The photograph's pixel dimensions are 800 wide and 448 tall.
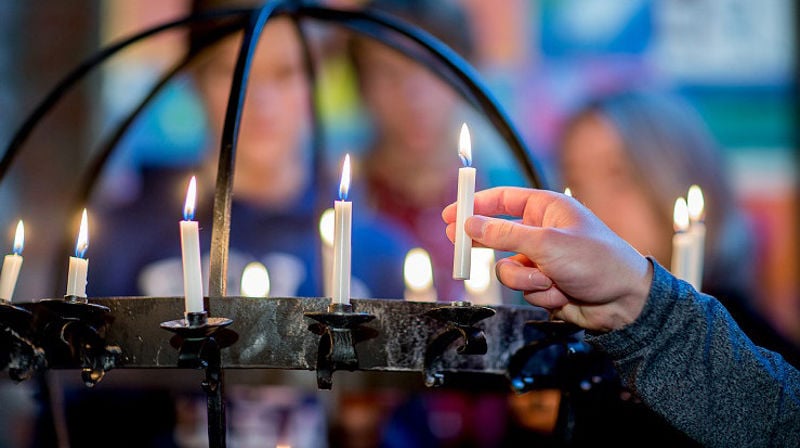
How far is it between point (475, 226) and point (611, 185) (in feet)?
8.09

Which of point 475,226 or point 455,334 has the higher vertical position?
point 475,226

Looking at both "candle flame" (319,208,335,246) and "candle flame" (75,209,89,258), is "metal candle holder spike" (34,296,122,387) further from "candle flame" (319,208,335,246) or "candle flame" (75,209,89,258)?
"candle flame" (319,208,335,246)

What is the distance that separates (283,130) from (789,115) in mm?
1982

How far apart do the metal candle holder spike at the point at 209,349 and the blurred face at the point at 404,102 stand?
2.43 metres

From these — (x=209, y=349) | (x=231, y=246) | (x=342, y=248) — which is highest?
(x=342, y=248)

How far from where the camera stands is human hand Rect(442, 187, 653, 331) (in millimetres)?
860

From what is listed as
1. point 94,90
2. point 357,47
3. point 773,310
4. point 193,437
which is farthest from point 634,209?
point 94,90

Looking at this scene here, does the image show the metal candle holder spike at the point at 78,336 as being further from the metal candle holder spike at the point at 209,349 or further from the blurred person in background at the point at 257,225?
the blurred person in background at the point at 257,225

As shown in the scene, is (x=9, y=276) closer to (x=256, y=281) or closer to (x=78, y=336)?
(x=78, y=336)

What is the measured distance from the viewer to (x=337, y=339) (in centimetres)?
80

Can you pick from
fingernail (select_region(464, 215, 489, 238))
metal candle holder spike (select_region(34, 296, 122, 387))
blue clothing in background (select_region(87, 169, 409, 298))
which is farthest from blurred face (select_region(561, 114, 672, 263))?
metal candle holder spike (select_region(34, 296, 122, 387))

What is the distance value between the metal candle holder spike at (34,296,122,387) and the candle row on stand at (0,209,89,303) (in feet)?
0.10

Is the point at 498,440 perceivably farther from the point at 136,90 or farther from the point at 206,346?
the point at 206,346

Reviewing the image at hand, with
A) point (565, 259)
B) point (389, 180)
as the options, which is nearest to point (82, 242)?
point (565, 259)
